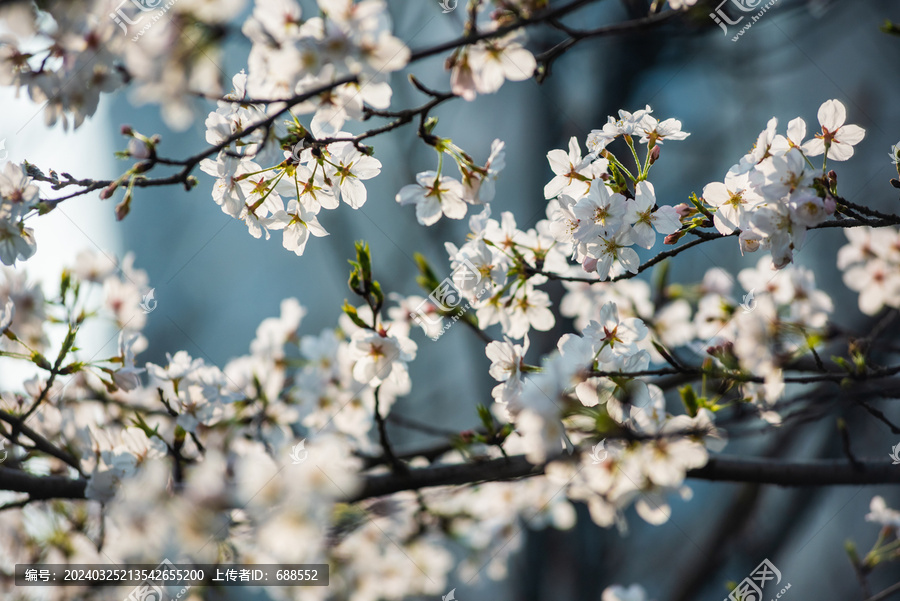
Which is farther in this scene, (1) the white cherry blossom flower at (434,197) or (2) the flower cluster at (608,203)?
(1) the white cherry blossom flower at (434,197)

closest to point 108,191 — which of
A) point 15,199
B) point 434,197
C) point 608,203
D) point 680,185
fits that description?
point 15,199

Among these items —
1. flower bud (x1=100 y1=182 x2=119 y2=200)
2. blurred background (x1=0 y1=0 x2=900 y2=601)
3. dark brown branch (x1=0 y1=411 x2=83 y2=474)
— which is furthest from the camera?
blurred background (x1=0 y1=0 x2=900 y2=601)

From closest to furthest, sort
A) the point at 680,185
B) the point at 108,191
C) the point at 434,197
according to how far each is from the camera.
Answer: the point at 108,191
the point at 434,197
the point at 680,185

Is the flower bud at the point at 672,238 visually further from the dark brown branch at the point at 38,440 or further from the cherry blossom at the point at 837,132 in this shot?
the dark brown branch at the point at 38,440

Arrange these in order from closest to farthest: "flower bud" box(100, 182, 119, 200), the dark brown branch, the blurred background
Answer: "flower bud" box(100, 182, 119, 200)
the dark brown branch
the blurred background

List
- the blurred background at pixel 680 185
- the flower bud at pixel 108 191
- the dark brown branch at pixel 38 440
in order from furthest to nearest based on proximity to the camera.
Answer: the blurred background at pixel 680 185
the dark brown branch at pixel 38 440
the flower bud at pixel 108 191

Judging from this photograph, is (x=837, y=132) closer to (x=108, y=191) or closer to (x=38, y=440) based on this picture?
(x=108, y=191)

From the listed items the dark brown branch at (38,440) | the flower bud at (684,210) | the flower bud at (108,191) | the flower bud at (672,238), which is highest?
the flower bud at (108,191)

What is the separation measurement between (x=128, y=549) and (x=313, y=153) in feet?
3.47

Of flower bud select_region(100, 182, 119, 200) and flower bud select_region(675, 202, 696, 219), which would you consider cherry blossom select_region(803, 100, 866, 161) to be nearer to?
flower bud select_region(675, 202, 696, 219)

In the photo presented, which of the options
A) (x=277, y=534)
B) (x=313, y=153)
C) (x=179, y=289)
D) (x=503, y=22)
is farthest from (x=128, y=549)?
(x=179, y=289)

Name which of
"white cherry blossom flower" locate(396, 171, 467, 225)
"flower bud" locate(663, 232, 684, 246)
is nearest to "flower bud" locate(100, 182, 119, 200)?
"white cherry blossom flower" locate(396, 171, 467, 225)

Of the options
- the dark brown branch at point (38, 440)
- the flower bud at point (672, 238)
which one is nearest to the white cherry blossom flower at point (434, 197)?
the flower bud at point (672, 238)

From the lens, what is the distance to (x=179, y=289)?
7.90 meters
